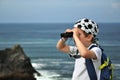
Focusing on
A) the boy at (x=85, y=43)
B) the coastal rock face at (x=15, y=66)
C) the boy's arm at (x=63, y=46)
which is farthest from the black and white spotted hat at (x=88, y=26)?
the coastal rock face at (x=15, y=66)

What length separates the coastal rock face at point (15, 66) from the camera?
43528 mm

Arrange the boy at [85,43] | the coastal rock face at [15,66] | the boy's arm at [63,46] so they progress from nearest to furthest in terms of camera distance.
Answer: the boy at [85,43]
the boy's arm at [63,46]
the coastal rock face at [15,66]

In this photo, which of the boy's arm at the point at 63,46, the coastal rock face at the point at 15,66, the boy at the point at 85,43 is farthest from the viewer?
the coastal rock face at the point at 15,66

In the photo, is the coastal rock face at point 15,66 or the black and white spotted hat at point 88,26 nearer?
the black and white spotted hat at point 88,26

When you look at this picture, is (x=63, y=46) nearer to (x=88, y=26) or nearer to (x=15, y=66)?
(x=88, y=26)

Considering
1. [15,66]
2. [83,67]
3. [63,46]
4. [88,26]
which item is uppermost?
→ [88,26]

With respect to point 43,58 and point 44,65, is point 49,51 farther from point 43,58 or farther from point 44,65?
point 44,65

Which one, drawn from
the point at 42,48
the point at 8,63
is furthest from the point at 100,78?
the point at 42,48

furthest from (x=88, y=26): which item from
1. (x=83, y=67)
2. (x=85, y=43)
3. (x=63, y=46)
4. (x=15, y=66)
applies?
(x=15, y=66)

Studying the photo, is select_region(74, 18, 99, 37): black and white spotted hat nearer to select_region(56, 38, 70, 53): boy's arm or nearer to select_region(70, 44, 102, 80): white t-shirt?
select_region(70, 44, 102, 80): white t-shirt

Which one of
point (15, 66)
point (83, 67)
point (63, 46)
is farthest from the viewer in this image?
point (15, 66)

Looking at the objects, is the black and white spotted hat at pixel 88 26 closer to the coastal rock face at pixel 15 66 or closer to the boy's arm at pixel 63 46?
the boy's arm at pixel 63 46

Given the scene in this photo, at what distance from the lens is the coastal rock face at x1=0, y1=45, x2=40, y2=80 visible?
43.5 m

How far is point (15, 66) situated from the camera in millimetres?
46281
